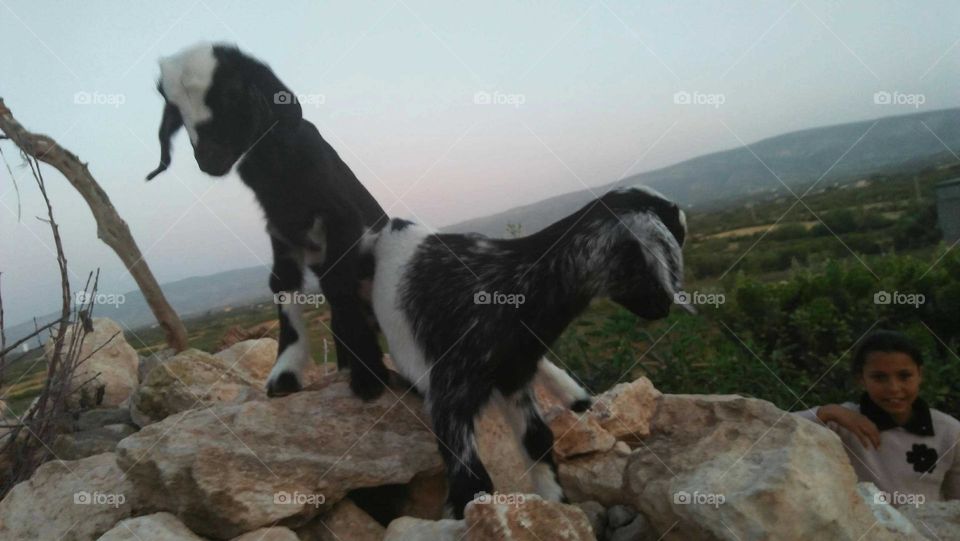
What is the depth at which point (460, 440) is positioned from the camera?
8.78ft

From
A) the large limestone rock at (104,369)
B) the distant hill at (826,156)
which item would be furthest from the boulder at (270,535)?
the distant hill at (826,156)

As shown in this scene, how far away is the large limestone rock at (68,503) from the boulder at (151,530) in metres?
0.38

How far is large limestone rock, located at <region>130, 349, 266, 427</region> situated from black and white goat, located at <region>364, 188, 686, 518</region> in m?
1.98

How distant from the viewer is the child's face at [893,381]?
3.17 metres

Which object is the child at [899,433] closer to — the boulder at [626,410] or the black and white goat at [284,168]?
the boulder at [626,410]

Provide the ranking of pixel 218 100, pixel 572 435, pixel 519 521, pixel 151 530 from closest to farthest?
1. pixel 519 521
2. pixel 151 530
3. pixel 218 100
4. pixel 572 435

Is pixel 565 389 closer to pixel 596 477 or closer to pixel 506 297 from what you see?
pixel 596 477

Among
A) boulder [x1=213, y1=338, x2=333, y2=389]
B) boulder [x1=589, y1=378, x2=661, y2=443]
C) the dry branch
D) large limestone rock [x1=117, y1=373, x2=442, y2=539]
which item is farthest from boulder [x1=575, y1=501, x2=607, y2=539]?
the dry branch

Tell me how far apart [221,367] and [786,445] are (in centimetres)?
358

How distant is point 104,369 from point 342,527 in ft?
12.3

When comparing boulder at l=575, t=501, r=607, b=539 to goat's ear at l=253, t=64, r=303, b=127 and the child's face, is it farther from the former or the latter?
goat's ear at l=253, t=64, r=303, b=127

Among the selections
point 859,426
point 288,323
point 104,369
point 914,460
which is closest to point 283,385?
point 288,323

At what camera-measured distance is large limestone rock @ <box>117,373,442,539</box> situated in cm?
264

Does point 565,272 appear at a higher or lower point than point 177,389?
higher
